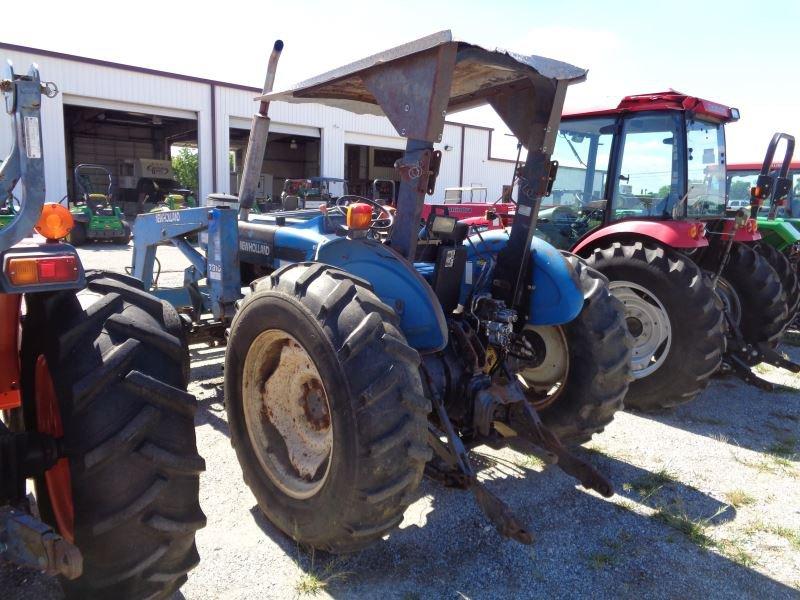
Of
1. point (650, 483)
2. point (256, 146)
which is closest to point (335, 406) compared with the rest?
point (650, 483)

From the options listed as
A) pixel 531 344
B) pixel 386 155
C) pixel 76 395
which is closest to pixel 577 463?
pixel 531 344

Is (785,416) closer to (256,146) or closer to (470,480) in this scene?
Answer: (470,480)

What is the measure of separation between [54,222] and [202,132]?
20.4m

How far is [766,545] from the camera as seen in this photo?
3.12 m

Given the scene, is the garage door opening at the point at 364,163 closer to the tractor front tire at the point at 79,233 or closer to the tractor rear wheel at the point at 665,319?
the tractor front tire at the point at 79,233

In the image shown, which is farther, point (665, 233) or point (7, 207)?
point (7, 207)

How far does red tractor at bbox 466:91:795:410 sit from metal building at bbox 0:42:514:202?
13.6 meters

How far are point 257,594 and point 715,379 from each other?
5229mm

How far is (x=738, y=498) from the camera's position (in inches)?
142

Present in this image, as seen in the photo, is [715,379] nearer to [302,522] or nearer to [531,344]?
[531,344]

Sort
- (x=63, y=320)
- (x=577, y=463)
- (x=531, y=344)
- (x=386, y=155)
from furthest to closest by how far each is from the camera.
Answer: (x=386, y=155), (x=531, y=344), (x=577, y=463), (x=63, y=320)

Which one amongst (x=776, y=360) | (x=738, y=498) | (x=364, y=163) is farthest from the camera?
(x=364, y=163)

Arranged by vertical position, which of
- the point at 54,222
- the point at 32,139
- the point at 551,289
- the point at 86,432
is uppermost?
the point at 32,139

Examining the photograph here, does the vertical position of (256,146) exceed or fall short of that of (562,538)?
it exceeds it
